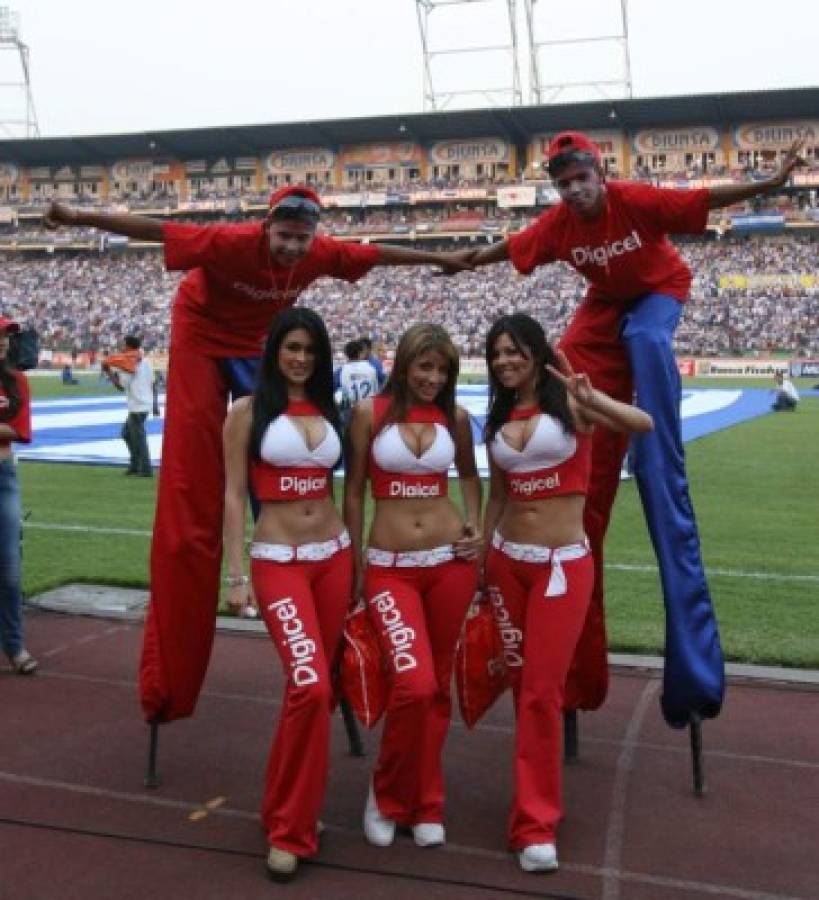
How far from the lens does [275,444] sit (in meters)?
3.72

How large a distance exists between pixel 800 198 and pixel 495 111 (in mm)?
14097

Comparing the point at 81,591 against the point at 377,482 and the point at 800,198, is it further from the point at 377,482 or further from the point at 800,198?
the point at 800,198

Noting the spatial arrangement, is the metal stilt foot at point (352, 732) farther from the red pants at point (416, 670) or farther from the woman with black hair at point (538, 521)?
the woman with black hair at point (538, 521)

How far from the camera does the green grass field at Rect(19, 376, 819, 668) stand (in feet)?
20.7

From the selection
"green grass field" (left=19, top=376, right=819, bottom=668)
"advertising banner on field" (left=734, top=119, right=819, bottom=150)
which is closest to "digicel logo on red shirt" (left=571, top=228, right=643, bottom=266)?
"green grass field" (left=19, top=376, right=819, bottom=668)

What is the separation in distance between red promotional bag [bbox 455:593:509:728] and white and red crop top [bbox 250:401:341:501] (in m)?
0.77

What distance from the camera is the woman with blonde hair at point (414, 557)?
11.9 ft

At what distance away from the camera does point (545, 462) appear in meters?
3.80

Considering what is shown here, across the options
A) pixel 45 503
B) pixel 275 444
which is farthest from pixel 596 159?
pixel 45 503

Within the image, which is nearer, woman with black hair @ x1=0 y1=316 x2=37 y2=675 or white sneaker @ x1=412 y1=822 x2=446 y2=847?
white sneaker @ x1=412 y1=822 x2=446 y2=847

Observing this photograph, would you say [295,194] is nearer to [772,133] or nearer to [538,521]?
[538,521]

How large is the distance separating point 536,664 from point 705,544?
5.60 metres

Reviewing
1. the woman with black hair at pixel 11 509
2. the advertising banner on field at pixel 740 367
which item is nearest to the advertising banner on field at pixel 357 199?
the advertising banner on field at pixel 740 367

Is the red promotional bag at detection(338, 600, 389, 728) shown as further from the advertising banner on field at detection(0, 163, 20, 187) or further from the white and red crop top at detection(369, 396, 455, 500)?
the advertising banner on field at detection(0, 163, 20, 187)
